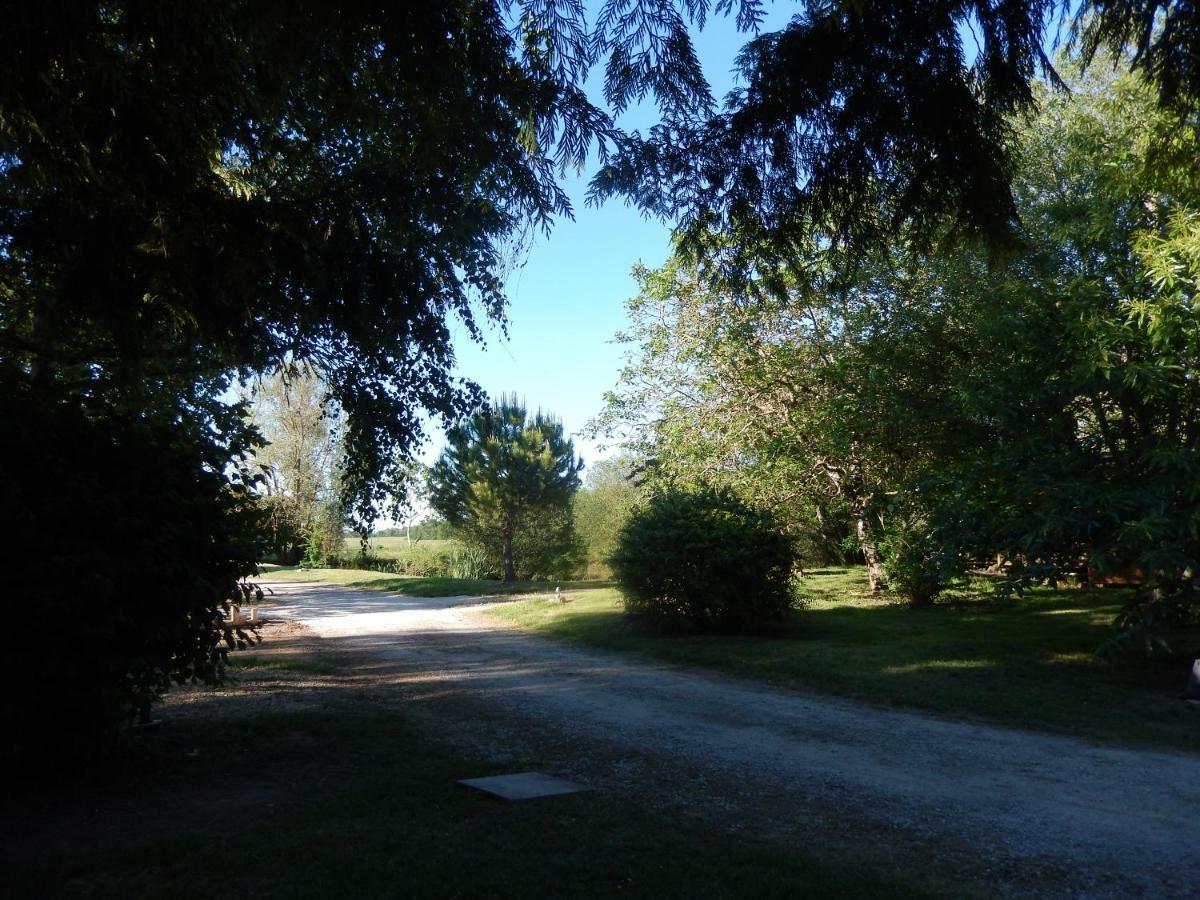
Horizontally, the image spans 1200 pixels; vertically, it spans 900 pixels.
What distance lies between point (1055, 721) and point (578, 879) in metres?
6.15

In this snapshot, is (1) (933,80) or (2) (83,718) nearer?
(1) (933,80)

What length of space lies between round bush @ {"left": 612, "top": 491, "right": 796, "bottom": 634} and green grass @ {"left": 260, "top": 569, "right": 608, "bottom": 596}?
12.9 m

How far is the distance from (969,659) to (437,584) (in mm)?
23585

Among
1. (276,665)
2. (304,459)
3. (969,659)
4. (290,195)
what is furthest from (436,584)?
(290,195)

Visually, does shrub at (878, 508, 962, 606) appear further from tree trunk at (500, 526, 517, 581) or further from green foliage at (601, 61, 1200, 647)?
tree trunk at (500, 526, 517, 581)

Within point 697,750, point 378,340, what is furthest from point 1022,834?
point 378,340

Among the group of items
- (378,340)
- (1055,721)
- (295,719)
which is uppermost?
(378,340)

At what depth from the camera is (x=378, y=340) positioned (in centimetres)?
716

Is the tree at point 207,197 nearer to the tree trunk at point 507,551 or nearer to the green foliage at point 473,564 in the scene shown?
the tree trunk at point 507,551

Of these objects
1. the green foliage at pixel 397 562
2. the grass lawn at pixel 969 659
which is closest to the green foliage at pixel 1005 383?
the grass lawn at pixel 969 659

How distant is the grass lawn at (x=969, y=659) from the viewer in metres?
8.74

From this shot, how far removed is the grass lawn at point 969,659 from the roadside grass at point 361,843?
510 centimetres

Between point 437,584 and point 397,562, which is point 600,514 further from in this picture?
point 437,584

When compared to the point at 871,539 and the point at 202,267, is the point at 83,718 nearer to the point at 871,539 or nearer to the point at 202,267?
the point at 202,267
